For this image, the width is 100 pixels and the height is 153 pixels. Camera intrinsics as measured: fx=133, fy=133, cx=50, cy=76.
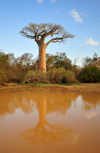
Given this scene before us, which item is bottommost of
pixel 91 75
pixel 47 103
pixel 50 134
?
pixel 50 134

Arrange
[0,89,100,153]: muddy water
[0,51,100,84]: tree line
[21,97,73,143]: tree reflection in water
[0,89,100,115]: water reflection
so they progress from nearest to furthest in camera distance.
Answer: [0,89,100,153]: muddy water < [21,97,73,143]: tree reflection in water < [0,89,100,115]: water reflection < [0,51,100,84]: tree line

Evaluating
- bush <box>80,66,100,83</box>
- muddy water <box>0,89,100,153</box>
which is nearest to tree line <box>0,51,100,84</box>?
bush <box>80,66,100,83</box>

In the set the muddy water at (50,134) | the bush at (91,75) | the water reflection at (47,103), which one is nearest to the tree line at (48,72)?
the bush at (91,75)

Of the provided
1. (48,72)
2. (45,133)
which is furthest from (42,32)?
(45,133)

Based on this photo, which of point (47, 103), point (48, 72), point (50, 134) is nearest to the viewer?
point (50, 134)

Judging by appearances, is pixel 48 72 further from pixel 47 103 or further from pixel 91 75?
pixel 47 103

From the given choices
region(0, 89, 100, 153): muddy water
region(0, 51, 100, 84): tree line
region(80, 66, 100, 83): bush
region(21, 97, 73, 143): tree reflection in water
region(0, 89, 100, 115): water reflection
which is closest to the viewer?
region(0, 89, 100, 153): muddy water

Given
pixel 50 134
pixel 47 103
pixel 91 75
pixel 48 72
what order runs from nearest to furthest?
pixel 50 134, pixel 47 103, pixel 48 72, pixel 91 75

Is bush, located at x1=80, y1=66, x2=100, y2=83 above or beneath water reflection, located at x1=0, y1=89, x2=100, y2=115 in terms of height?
above

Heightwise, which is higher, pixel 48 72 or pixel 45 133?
pixel 48 72

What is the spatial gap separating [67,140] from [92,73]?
1372 centimetres

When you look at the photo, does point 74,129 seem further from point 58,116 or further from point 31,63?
point 31,63

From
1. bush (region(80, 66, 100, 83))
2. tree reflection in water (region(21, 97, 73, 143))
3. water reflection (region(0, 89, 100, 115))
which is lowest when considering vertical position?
tree reflection in water (region(21, 97, 73, 143))

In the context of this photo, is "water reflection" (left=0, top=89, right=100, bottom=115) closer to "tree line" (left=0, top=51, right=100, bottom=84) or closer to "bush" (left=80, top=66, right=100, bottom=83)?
"tree line" (left=0, top=51, right=100, bottom=84)
